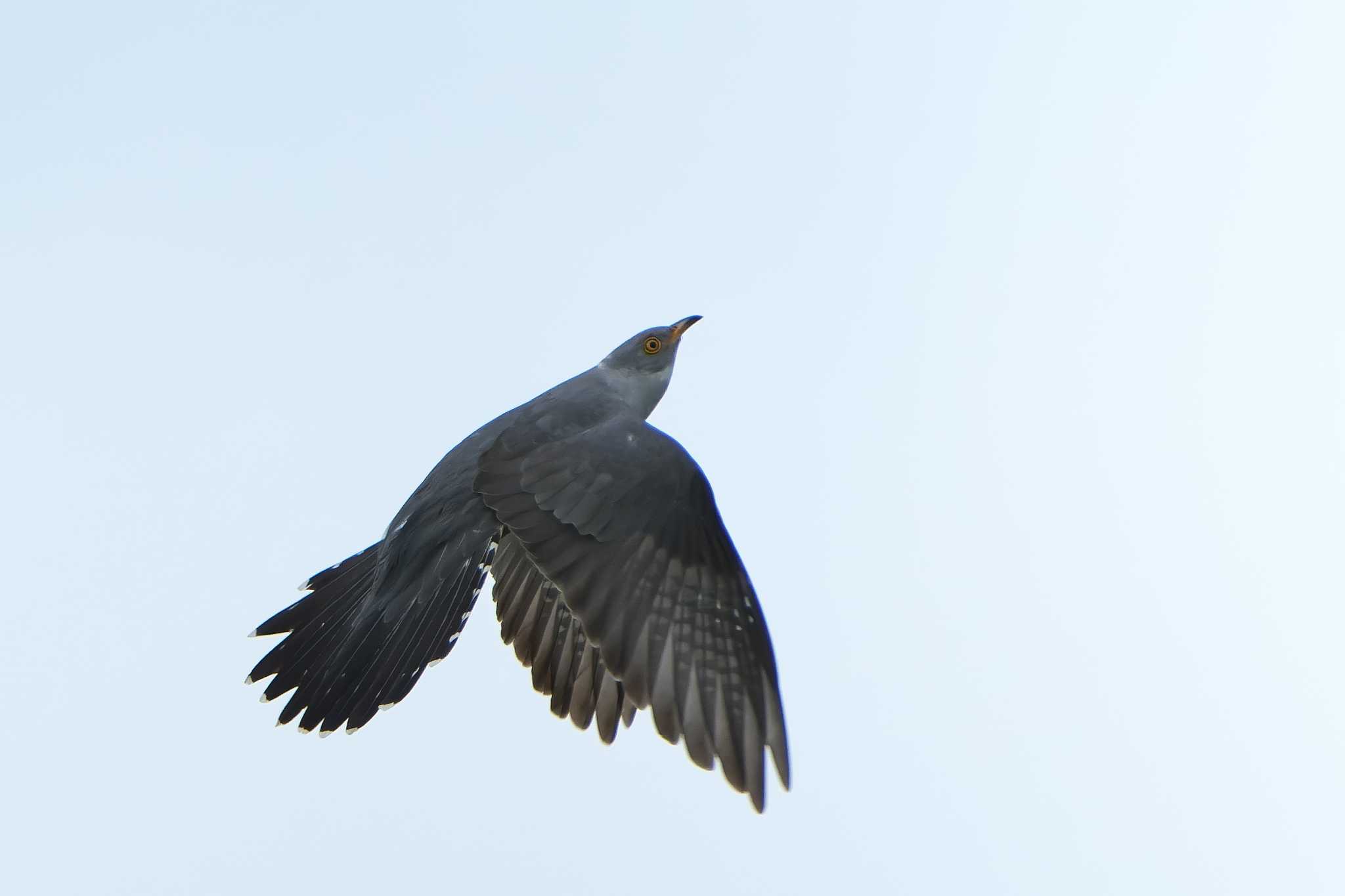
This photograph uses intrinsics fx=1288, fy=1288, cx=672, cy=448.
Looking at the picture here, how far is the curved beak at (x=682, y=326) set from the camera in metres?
8.05

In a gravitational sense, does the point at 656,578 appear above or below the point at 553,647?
below

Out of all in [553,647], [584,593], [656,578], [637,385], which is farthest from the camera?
[637,385]

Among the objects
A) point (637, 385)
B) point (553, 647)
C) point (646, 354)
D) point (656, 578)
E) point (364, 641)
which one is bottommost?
point (364, 641)

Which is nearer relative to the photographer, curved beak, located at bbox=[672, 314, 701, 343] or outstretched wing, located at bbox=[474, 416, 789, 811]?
outstretched wing, located at bbox=[474, 416, 789, 811]

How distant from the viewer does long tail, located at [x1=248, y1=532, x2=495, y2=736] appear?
5.98 m

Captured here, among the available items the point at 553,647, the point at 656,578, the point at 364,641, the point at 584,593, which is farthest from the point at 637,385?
the point at 364,641

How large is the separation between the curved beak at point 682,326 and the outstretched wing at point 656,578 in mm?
1551

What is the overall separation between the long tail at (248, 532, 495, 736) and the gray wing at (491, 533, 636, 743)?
0.61 metres

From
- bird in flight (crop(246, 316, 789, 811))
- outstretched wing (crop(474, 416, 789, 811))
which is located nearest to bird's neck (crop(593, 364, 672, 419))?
bird in flight (crop(246, 316, 789, 811))

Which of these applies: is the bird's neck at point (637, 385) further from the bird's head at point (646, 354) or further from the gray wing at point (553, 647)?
the gray wing at point (553, 647)

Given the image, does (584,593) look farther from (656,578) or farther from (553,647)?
(553,647)

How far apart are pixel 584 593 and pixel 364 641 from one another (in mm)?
1127

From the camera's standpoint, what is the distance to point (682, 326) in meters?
8.09

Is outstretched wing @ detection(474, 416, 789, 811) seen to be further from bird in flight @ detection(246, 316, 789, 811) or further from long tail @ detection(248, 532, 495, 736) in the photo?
long tail @ detection(248, 532, 495, 736)
